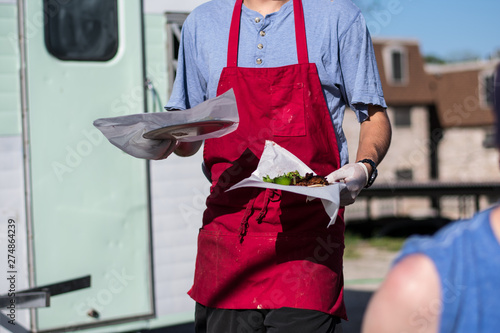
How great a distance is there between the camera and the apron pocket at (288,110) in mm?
1915

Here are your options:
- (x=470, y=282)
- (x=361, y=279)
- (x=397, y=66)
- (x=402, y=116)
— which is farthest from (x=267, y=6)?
(x=397, y=66)

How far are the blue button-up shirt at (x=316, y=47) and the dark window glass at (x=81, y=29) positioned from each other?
189 centimetres

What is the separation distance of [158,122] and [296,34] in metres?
0.52

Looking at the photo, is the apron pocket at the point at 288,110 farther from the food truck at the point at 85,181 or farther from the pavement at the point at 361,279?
the pavement at the point at 361,279

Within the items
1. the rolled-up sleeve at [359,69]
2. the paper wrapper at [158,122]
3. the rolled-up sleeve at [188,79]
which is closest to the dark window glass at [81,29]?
the rolled-up sleeve at [188,79]

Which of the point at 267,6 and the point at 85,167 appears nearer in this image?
the point at 267,6

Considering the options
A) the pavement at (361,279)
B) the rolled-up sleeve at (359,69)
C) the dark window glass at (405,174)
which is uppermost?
the rolled-up sleeve at (359,69)

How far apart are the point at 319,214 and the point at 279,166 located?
0.21 m

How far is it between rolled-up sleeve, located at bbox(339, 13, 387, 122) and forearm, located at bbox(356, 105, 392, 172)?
1.1 inches

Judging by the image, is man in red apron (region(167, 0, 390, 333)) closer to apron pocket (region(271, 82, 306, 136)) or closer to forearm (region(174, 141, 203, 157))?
apron pocket (region(271, 82, 306, 136))

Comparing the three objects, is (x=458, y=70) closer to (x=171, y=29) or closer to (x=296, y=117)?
(x=171, y=29)

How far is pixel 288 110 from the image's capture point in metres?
1.94

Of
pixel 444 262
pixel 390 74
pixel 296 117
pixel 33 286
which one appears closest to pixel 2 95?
pixel 33 286

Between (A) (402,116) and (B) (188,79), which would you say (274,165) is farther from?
(A) (402,116)
